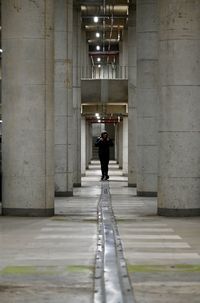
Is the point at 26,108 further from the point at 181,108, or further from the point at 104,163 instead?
the point at 104,163

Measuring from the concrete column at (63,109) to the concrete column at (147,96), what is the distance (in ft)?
8.27

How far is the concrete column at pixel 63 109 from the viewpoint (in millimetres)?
24484

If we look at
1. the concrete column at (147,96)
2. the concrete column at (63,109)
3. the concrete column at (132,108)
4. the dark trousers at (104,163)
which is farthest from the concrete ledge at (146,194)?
the dark trousers at (104,163)

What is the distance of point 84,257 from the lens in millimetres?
10477

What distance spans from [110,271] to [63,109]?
15990 millimetres

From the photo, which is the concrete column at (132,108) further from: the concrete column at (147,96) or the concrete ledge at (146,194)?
the concrete ledge at (146,194)

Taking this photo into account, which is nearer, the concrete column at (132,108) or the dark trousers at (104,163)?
the concrete column at (132,108)

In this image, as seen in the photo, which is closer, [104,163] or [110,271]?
[110,271]

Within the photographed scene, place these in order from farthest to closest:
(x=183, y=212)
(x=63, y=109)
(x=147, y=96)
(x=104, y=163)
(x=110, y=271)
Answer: (x=104, y=163) < (x=147, y=96) < (x=63, y=109) < (x=183, y=212) < (x=110, y=271)

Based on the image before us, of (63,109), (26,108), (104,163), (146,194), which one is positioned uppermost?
(63,109)

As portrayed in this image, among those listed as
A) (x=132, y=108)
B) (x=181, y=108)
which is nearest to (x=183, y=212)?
(x=181, y=108)

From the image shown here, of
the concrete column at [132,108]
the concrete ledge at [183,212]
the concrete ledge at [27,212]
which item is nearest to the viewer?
the concrete ledge at [27,212]

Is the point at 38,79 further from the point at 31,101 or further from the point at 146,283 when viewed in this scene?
the point at 146,283

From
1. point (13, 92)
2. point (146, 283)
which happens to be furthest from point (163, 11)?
point (146, 283)
